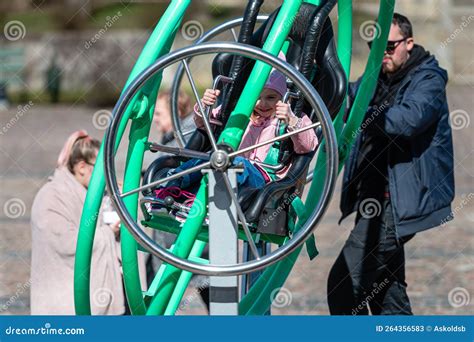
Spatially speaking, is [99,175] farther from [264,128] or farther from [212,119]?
[264,128]

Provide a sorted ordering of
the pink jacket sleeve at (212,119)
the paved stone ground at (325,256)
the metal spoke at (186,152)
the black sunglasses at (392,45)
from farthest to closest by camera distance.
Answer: the paved stone ground at (325,256), the black sunglasses at (392,45), the pink jacket sleeve at (212,119), the metal spoke at (186,152)

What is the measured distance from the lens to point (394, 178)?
5.84 meters

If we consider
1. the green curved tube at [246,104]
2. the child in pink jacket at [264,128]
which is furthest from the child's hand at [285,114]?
the green curved tube at [246,104]

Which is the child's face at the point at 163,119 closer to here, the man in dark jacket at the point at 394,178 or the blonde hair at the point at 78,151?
the blonde hair at the point at 78,151

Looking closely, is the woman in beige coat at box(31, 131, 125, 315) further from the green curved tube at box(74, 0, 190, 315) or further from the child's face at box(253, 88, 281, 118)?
the child's face at box(253, 88, 281, 118)

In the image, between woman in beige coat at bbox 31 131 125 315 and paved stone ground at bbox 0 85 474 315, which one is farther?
paved stone ground at bbox 0 85 474 315

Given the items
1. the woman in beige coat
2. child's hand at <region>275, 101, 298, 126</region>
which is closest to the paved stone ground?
the woman in beige coat

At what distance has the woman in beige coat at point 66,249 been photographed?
20.1 ft

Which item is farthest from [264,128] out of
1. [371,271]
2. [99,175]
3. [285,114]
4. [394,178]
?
[371,271]

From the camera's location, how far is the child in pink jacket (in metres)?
4.41

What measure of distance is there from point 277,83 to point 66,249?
6.44 feet

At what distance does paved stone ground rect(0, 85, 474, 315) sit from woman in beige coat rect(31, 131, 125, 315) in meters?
1.21

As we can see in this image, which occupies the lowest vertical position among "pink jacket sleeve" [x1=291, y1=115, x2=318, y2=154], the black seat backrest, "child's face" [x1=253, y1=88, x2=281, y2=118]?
"pink jacket sleeve" [x1=291, y1=115, x2=318, y2=154]
